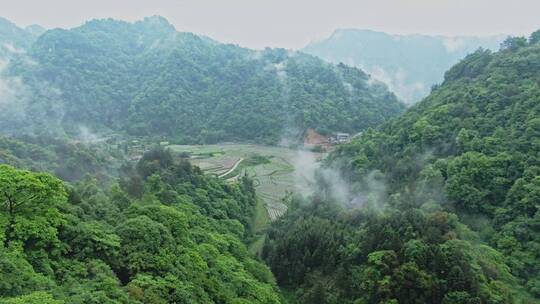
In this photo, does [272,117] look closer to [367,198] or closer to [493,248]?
[367,198]

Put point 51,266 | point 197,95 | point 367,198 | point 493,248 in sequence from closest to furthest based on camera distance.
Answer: point 51,266 < point 493,248 < point 367,198 < point 197,95

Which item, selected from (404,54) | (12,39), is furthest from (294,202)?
(404,54)

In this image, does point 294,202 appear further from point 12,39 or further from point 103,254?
point 12,39

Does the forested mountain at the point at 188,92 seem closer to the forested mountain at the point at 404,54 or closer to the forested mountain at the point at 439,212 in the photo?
the forested mountain at the point at 439,212

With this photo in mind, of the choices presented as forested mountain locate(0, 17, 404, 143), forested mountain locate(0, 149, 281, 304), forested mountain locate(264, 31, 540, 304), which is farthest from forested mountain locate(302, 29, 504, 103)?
forested mountain locate(0, 149, 281, 304)

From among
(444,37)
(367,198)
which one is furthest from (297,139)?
(444,37)

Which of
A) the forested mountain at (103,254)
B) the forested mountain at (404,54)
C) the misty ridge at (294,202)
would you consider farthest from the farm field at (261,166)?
the forested mountain at (404,54)
